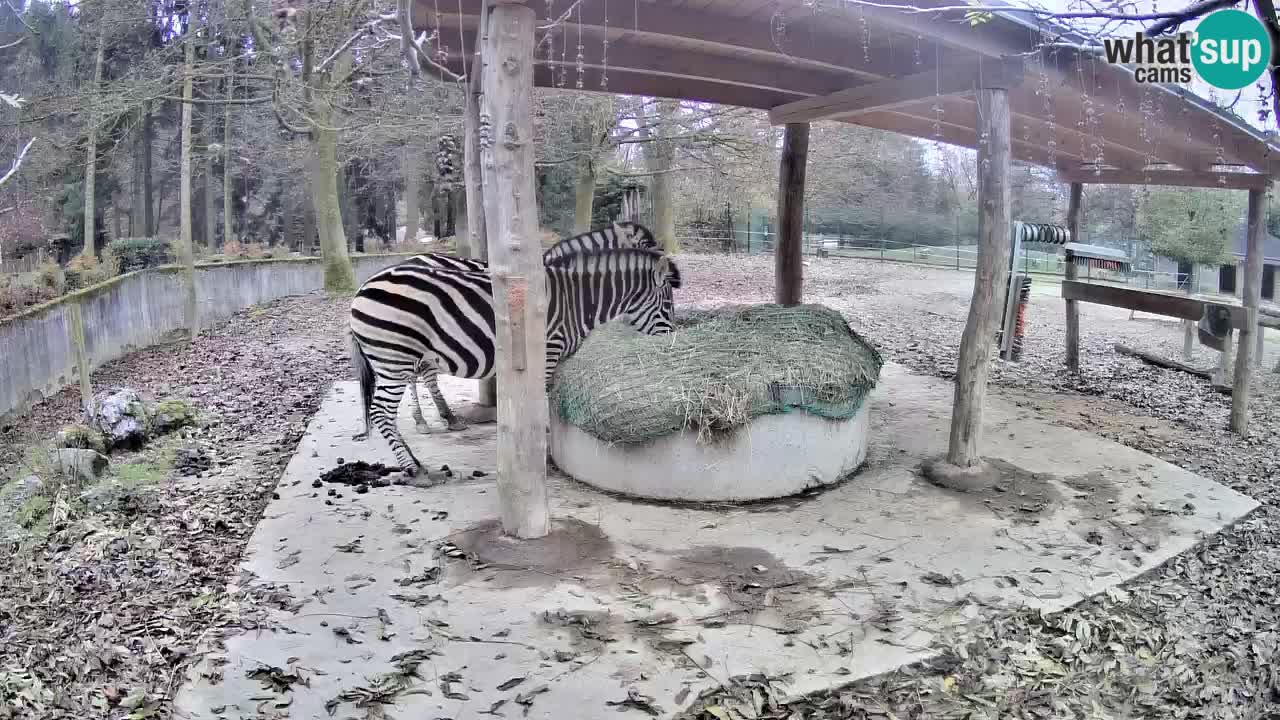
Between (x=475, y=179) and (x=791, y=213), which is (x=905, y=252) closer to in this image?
(x=791, y=213)

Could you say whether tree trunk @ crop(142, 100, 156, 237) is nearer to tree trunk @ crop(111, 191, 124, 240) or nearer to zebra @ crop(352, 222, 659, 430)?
tree trunk @ crop(111, 191, 124, 240)

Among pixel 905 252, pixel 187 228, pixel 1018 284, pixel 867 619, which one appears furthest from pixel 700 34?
pixel 905 252

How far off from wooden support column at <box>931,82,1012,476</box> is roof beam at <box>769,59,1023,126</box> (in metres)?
0.10

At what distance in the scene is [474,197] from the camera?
6484 mm

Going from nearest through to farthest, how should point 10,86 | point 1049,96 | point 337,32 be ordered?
point 1049,96 < point 337,32 < point 10,86

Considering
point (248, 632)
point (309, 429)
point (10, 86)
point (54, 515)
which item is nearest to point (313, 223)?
point (10, 86)

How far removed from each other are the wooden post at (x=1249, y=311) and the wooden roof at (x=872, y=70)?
33cm

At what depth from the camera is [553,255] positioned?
654 centimetres

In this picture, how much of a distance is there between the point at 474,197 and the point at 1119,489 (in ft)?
16.5

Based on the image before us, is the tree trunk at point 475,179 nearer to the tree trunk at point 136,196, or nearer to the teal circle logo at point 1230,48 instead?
the teal circle logo at point 1230,48

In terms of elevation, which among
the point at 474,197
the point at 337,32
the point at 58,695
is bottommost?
the point at 58,695

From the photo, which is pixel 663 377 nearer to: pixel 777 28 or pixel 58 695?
pixel 777 28

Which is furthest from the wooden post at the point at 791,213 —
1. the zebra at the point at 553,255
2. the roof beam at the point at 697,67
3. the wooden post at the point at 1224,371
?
the wooden post at the point at 1224,371

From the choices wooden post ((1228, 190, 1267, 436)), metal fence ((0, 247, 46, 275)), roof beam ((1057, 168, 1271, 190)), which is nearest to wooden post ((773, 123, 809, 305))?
roof beam ((1057, 168, 1271, 190))
